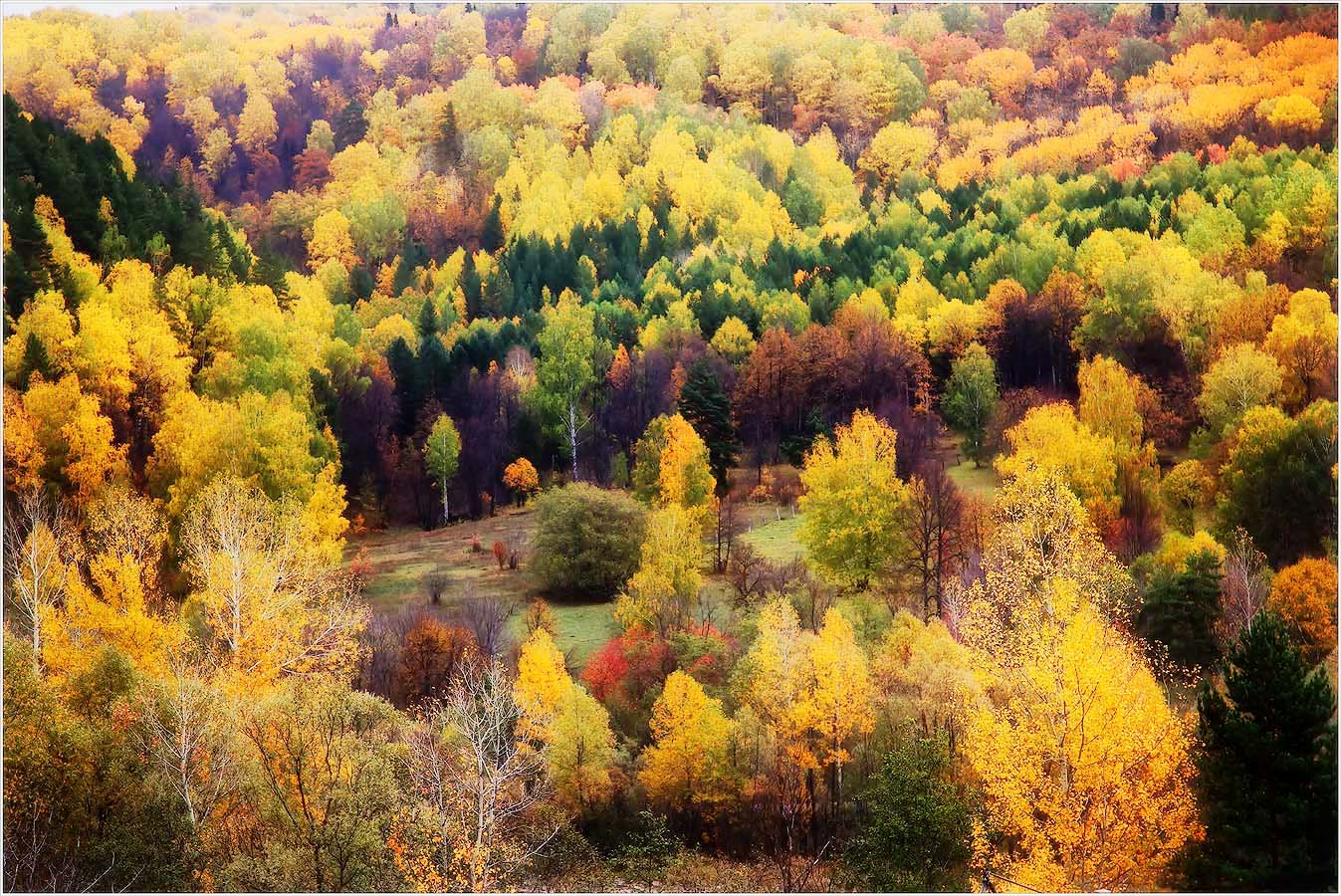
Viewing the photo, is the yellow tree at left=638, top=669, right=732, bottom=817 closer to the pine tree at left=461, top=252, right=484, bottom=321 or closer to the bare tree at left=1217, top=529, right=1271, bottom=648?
the bare tree at left=1217, top=529, right=1271, bottom=648

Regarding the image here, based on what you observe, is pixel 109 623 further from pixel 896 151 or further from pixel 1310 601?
pixel 896 151

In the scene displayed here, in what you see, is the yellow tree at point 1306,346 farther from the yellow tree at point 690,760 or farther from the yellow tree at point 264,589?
the yellow tree at point 264,589

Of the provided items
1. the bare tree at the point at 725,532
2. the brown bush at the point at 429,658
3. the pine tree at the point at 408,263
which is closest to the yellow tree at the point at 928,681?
the bare tree at the point at 725,532

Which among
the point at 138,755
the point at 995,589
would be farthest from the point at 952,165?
the point at 138,755

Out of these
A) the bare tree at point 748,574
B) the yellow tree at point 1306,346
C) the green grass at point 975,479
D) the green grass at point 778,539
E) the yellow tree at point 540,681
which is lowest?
the yellow tree at point 540,681

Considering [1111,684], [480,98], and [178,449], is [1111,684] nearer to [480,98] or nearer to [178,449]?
[178,449]

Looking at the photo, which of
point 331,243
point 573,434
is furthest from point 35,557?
point 331,243
